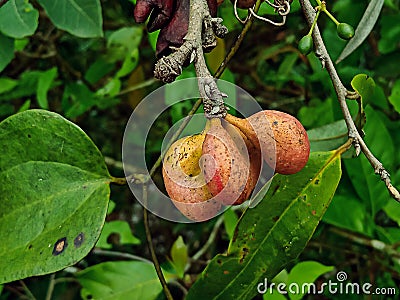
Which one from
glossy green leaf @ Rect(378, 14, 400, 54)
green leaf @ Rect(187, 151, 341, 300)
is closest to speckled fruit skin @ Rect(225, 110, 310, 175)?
green leaf @ Rect(187, 151, 341, 300)

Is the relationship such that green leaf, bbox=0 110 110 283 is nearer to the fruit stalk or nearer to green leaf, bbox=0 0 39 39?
the fruit stalk

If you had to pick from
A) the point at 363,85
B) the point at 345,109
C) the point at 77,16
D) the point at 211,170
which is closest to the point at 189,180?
the point at 211,170

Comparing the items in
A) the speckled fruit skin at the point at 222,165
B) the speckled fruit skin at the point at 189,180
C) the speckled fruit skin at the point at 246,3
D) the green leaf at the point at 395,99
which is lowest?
the green leaf at the point at 395,99

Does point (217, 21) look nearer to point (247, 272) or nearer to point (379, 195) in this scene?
point (247, 272)

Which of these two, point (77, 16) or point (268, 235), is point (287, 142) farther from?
point (77, 16)

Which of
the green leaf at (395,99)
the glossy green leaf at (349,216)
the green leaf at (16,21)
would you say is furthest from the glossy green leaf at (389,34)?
the green leaf at (16,21)

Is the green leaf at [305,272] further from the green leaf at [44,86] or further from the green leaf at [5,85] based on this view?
the green leaf at [5,85]
